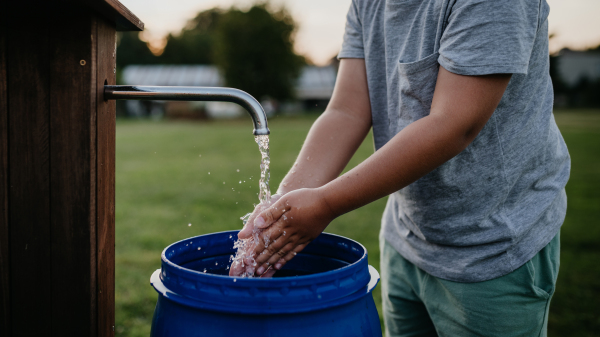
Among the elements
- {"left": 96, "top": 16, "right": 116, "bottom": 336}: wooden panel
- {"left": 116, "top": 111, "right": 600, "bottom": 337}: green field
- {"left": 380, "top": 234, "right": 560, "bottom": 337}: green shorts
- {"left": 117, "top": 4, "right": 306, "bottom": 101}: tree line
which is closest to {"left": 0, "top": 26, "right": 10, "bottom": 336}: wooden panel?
{"left": 96, "top": 16, "right": 116, "bottom": 336}: wooden panel

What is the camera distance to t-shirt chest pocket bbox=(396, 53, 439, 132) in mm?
1062

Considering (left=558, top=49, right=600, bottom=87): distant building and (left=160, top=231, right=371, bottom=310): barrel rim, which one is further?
(left=558, top=49, right=600, bottom=87): distant building

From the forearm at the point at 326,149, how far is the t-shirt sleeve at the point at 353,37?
0.17 meters

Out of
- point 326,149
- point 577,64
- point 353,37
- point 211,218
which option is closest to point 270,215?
point 326,149

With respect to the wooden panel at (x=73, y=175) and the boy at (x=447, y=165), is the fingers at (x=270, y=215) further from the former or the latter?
the wooden panel at (x=73, y=175)

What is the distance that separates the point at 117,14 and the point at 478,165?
33.9 inches

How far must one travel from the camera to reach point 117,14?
3.22 feet

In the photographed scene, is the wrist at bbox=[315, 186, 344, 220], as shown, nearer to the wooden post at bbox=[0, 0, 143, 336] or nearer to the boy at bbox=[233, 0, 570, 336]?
the boy at bbox=[233, 0, 570, 336]

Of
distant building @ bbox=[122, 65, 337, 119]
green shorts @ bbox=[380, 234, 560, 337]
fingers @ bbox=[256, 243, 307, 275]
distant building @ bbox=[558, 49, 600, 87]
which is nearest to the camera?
fingers @ bbox=[256, 243, 307, 275]

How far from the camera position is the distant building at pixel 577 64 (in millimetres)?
43781

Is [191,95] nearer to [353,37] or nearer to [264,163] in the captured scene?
[264,163]

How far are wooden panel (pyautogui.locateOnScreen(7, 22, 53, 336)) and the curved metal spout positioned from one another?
138 mm

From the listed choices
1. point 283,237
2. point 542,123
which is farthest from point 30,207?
point 542,123

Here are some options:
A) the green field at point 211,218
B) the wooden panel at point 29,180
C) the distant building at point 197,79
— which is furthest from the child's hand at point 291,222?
the distant building at point 197,79
